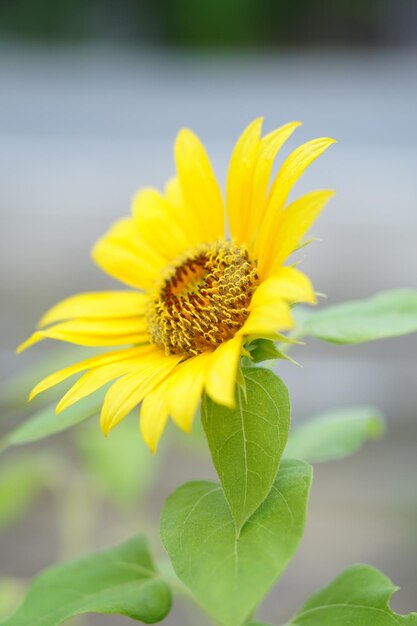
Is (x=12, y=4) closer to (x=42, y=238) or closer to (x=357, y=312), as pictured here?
(x=42, y=238)

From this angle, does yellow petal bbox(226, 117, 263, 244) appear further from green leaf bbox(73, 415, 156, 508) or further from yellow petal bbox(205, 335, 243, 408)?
green leaf bbox(73, 415, 156, 508)

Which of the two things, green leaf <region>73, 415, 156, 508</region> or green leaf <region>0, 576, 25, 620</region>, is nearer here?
green leaf <region>0, 576, 25, 620</region>

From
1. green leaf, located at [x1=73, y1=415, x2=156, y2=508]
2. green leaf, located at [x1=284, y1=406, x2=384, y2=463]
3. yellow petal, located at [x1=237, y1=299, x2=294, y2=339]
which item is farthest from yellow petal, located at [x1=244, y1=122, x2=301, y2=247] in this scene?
green leaf, located at [x1=73, y1=415, x2=156, y2=508]

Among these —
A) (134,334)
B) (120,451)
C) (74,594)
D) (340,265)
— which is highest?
(134,334)

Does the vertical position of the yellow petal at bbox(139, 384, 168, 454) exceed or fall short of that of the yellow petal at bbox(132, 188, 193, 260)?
it falls short

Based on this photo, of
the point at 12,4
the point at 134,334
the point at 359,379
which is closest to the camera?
the point at 134,334

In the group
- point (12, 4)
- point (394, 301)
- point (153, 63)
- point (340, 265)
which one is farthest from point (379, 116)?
point (394, 301)

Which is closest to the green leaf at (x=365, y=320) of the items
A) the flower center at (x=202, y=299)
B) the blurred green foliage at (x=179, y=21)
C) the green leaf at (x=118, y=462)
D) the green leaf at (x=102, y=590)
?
the flower center at (x=202, y=299)
